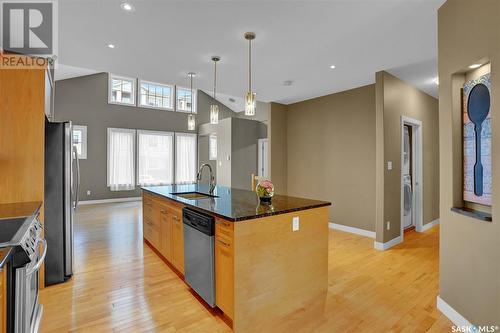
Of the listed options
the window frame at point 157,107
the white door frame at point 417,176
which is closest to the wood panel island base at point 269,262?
the white door frame at point 417,176

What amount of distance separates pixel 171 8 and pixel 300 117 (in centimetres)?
395

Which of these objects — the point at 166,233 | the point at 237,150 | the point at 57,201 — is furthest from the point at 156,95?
the point at 166,233

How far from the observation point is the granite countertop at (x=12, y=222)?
1248 millimetres

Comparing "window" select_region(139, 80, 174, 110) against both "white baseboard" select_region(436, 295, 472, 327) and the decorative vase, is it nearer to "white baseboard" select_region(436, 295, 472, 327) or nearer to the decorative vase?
the decorative vase

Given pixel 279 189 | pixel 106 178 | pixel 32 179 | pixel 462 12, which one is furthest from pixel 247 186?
pixel 462 12

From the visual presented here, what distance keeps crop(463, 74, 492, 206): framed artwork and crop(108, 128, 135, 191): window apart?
334 inches

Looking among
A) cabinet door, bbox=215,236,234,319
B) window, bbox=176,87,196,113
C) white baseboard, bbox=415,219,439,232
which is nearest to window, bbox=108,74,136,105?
window, bbox=176,87,196,113

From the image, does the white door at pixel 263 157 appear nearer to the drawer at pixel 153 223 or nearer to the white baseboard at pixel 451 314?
the drawer at pixel 153 223

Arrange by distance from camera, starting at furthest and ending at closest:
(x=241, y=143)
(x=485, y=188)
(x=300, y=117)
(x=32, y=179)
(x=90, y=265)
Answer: (x=241, y=143) < (x=300, y=117) < (x=90, y=265) < (x=32, y=179) < (x=485, y=188)

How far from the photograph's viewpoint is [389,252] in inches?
148

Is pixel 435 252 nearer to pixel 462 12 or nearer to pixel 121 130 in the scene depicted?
pixel 462 12

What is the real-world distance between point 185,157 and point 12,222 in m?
7.80

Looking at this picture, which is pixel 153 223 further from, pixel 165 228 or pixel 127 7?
pixel 127 7

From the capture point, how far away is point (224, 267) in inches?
79.7
